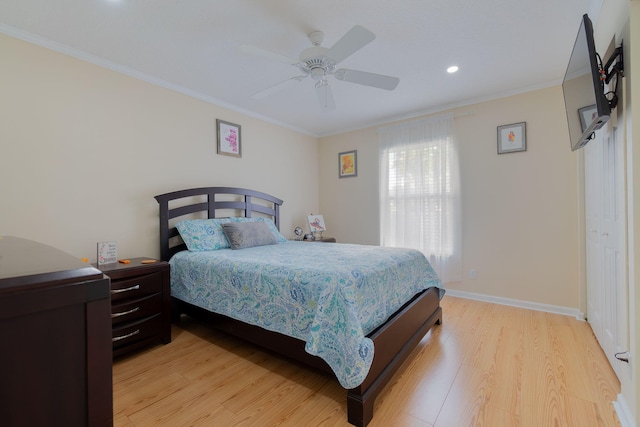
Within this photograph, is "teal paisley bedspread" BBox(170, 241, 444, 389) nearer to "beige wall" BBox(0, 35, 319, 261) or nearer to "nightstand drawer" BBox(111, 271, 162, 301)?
"nightstand drawer" BBox(111, 271, 162, 301)

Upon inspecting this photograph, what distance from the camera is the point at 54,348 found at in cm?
55

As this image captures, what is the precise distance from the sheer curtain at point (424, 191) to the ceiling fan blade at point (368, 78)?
1787mm

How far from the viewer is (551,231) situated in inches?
122

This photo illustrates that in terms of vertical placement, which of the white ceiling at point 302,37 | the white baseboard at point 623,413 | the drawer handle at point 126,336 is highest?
the white ceiling at point 302,37

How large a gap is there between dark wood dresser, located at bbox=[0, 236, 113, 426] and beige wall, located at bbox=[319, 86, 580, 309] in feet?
12.5

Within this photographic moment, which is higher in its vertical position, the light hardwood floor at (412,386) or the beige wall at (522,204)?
the beige wall at (522,204)

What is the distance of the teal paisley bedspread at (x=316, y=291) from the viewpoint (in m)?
1.58

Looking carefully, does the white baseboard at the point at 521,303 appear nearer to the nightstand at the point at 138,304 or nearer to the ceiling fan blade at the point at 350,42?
the ceiling fan blade at the point at 350,42

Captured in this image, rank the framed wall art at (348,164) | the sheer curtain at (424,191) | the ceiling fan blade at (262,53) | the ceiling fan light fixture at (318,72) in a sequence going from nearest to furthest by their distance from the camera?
the ceiling fan blade at (262,53), the ceiling fan light fixture at (318,72), the sheer curtain at (424,191), the framed wall art at (348,164)

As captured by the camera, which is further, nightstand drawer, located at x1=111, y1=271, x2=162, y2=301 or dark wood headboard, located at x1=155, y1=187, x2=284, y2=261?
dark wood headboard, located at x1=155, y1=187, x2=284, y2=261

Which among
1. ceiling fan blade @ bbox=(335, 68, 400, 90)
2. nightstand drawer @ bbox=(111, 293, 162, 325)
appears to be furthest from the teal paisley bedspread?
ceiling fan blade @ bbox=(335, 68, 400, 90)

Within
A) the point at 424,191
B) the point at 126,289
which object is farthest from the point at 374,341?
the point at 424,191

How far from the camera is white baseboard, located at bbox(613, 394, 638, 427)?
141 centimetres

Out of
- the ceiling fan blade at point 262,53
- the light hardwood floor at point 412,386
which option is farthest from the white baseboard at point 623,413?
the ceiling fan blade at point 262,53
